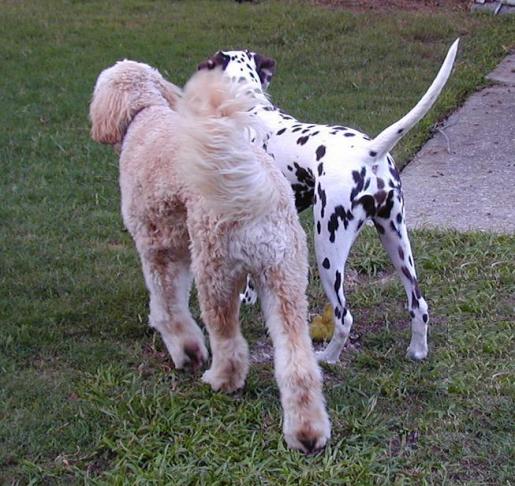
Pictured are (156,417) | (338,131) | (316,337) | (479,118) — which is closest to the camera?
(156,417)

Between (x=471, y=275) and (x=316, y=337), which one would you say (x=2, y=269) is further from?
(x=471, y=275)

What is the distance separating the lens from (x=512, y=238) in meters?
6.46

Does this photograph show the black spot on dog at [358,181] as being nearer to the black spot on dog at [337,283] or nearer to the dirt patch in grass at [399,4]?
the black spot on dog at [337,283]

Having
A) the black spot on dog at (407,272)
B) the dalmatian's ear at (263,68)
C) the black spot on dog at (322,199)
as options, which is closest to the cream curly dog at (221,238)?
the black spot on dog at (322,199)

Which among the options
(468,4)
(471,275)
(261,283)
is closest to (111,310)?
(261,283)

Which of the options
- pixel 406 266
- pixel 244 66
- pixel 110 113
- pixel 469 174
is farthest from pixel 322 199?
pixel 469 174

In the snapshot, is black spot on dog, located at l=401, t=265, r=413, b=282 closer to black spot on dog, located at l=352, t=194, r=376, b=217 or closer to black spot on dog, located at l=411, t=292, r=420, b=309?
A: black spot on dog, located at l=411, t=292, r=420, b=309

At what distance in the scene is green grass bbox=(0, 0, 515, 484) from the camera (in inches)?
Result: 162

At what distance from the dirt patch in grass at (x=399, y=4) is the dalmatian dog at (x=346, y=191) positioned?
8809mm

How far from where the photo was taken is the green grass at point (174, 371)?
4125mm

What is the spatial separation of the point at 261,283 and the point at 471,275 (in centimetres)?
217

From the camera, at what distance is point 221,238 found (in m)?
4.11

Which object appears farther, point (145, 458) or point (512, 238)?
point (512, 238)

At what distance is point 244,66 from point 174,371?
197cm
